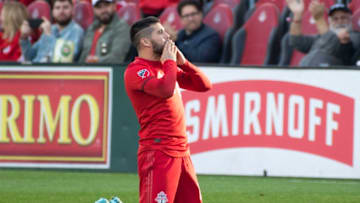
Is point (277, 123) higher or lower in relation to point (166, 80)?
lower

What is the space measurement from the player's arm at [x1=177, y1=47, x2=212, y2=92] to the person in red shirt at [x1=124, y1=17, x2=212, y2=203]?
0.17 ft

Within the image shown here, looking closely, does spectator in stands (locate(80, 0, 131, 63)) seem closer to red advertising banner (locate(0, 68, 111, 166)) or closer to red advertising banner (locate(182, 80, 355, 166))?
red advertising banner (locate(0, 68, 111, 166))

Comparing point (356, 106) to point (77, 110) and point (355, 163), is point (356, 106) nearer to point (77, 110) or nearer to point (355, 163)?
point (355, 163)

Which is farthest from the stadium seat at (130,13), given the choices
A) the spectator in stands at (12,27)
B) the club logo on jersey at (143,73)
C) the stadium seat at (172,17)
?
the club logo on jersey at (143,73)

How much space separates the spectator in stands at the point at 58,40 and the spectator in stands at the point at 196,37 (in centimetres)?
184

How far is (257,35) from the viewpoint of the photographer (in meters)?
12.6

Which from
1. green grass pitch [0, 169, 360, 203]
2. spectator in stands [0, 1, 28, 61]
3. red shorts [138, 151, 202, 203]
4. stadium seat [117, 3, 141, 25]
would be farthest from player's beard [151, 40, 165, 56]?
spectator in stands [0, 1, 28, 61]

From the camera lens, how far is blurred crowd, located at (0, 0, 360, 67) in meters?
11.2

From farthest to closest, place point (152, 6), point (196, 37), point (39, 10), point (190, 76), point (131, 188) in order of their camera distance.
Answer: point (39, 10), point (152, 6), point (196, 37), point (131, 188), point (190, 76)

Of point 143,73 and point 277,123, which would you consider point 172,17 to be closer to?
point 277,123

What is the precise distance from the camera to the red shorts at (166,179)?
5.42m

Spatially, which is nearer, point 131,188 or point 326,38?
point 131,188

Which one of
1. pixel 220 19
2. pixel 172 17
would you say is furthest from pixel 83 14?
pixel 220 19

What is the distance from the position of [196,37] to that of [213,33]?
288mm
